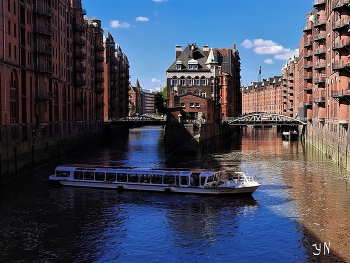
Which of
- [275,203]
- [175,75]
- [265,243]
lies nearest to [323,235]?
[265,243]

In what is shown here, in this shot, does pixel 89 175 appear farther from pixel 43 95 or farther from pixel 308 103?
pixel 308 103

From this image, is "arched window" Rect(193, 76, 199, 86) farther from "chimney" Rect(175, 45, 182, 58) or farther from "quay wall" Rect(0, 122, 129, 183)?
"quay wall" Rect(0, 122, 129, 183)

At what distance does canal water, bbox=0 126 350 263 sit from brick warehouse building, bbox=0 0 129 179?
860 centimetres

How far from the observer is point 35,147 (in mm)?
64500

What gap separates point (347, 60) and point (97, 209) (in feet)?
138

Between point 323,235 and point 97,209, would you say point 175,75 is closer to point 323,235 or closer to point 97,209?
point 97,209

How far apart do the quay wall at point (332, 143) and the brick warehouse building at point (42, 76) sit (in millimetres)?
40261

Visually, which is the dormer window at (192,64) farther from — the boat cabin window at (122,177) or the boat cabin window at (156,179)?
the boat cabin window at (156,179)

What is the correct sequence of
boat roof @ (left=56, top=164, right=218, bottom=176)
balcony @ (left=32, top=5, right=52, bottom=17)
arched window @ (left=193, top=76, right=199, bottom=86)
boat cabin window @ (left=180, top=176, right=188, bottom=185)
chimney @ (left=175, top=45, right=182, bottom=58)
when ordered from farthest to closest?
chimney @ (left=175, top=45, right=182, bottom=58)
arched window @ (left=193, top=76, right=199, bottom=86)
balcony @ (left=32, top=5, right=52, bottom=17)
boat roof @ (left=56, top=164, right=218, bottom=176)
boat cabin window @ (left=180, top=176, right=188, bottom=185)

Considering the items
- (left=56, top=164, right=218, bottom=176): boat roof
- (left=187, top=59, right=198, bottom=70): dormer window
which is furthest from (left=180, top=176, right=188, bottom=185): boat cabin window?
(left=187, top=59, right=198, bottom=70): dormer window

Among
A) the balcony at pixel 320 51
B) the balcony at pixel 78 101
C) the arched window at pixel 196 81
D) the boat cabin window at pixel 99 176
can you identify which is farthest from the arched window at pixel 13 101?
the arched window at pixel 196 81

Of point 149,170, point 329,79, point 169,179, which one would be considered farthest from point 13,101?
point 329,79

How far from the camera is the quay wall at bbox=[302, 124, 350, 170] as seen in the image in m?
61.7

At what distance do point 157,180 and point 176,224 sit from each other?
43.5 ft
